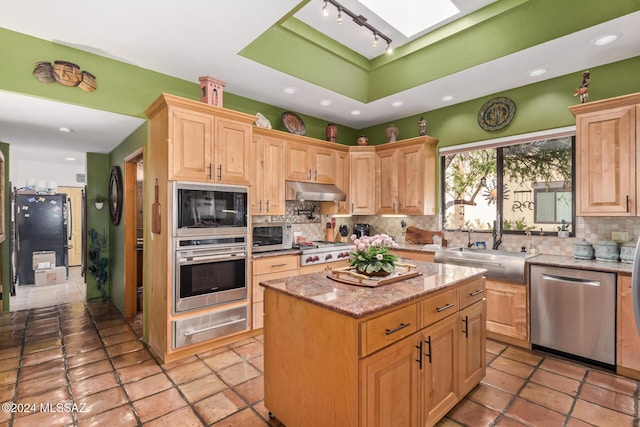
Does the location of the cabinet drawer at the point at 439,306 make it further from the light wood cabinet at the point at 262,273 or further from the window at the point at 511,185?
the window at the point at 511,185

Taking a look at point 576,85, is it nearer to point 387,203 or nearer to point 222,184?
point 387,203

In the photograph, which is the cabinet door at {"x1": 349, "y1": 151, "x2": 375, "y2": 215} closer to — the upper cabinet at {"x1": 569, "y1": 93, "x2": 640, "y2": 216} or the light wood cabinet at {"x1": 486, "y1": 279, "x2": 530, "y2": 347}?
the light wood cabinet at {"x1": 486, "y1": 279, "x2": 530, "y2": 347}

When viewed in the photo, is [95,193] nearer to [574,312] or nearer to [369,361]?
[369,361]

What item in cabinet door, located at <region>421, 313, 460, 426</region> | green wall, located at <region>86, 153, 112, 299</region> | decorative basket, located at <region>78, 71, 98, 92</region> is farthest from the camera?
green wall, located at <region>86, 153, 112, 299</region>

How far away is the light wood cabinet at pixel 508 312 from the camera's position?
3.13 metres

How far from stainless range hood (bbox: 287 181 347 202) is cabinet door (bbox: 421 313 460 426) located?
244cm

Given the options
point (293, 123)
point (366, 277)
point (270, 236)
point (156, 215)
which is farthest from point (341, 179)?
point (366, 277)

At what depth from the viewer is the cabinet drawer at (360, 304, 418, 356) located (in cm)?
150

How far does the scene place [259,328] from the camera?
3.55 metres

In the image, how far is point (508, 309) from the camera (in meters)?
3.23

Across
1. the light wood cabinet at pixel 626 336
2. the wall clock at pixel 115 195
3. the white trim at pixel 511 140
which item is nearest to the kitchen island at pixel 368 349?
the light wood cabinet at pixel 626 336

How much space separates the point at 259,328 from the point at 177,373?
997mm

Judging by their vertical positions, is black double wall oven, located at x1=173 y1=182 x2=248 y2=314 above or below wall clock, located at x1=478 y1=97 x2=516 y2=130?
below

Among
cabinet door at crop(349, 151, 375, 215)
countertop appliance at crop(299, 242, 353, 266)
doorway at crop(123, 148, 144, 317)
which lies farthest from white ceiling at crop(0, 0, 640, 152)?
countertop appliance at crop(299, 242, 353, 266)
